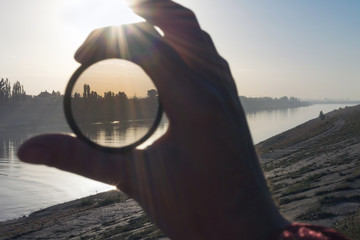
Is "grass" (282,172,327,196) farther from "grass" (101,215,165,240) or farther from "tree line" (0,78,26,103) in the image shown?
"tree line" (0,78,26,103)

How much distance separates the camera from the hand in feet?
5.94

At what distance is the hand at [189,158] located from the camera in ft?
5.94

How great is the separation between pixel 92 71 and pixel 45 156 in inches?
27.2

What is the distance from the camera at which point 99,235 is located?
12.1 metres

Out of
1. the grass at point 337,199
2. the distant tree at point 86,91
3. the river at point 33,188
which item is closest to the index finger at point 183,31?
the distant tree at point 86,91

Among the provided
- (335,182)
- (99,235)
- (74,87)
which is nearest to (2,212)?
(99,235)

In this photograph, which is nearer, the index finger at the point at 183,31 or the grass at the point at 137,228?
the index finger at the point at 183,31

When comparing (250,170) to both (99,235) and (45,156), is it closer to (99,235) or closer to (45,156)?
(45,156)

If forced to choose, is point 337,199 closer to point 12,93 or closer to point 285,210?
point 285,210

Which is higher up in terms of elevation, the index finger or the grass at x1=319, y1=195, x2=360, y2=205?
the index finger

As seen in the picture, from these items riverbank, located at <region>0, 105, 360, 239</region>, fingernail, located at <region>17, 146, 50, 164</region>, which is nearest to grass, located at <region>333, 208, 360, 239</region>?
riverbank, located at <region>0, 105, 360, 239</region>

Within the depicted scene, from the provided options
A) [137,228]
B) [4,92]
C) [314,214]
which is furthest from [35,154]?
[4,92]

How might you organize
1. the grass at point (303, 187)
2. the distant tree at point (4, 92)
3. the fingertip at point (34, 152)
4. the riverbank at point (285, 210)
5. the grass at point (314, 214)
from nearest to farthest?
the fingertip at point (34, 152)
the grass at point (314, 214)
the riverbank at point (285, 210)
the grass at point (303, 187)
the distant tree at point (4, 92)

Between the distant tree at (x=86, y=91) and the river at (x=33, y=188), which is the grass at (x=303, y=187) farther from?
the river at (x=33, y=188)
